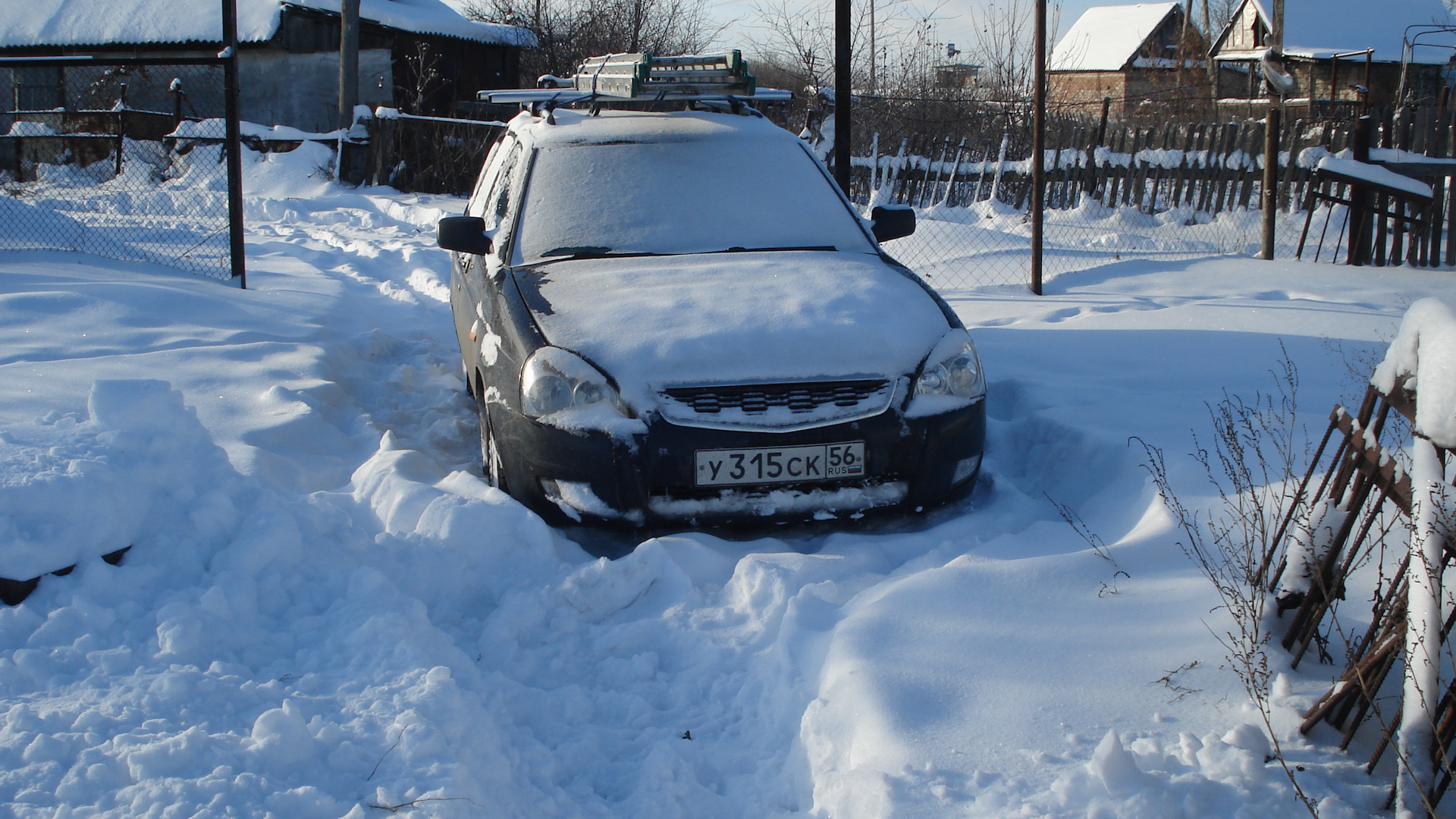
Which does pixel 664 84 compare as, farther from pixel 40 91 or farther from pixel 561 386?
pixel 40 91

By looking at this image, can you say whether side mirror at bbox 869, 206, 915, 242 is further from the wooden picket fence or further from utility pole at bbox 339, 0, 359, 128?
utility pole at bbox 339, 0, 359, 128

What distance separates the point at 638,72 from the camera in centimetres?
504

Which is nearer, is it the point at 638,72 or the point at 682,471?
the point at 682,471

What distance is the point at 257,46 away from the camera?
23.5 m

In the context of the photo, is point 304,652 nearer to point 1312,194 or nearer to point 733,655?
point 733,655

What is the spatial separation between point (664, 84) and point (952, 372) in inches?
97.4

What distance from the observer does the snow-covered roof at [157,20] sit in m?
23.4

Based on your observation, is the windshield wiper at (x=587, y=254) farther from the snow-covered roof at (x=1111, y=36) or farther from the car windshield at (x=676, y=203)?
the snow-covered roof at (x=1111, y=36)

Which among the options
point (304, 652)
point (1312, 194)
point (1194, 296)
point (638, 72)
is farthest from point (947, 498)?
point (1312, 194)

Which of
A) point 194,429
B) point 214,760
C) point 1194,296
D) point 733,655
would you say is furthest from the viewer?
point 1194,296

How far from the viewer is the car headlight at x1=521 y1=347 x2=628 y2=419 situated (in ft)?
10.8

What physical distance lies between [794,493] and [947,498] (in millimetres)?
A: 597

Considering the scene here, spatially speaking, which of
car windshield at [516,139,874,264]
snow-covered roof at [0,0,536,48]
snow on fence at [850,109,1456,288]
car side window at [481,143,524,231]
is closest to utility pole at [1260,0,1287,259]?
snow on fence at [850,109,1456,288]

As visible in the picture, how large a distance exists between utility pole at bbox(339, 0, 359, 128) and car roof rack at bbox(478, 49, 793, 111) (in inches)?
587
